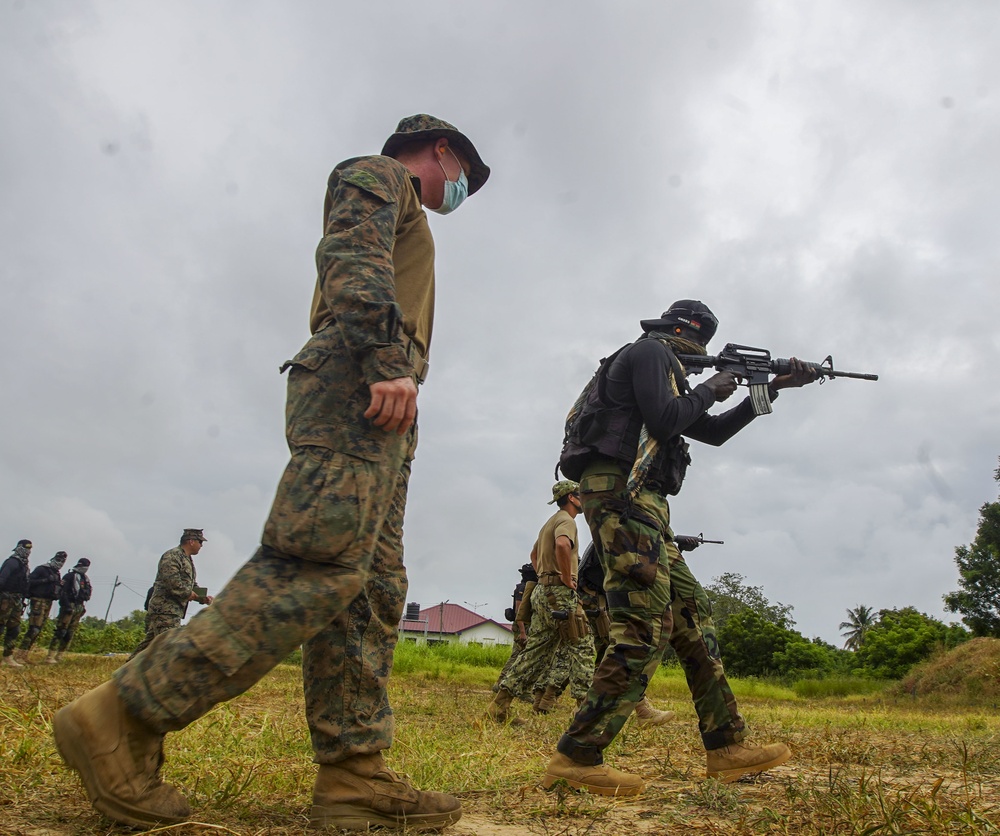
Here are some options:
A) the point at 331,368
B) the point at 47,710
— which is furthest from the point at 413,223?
the point at 47,710

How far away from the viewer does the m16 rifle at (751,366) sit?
416 cm

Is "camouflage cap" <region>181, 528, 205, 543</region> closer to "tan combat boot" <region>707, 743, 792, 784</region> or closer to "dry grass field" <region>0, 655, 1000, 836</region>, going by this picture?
"dry grass field" <region>0, 655, 1000, 836</region>

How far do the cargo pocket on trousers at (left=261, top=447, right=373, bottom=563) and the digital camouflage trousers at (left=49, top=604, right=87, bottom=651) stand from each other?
44.1 ft

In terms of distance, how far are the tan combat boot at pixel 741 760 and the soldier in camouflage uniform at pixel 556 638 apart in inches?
132

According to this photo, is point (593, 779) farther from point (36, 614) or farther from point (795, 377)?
point (36, 614)

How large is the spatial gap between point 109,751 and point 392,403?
3.63ft

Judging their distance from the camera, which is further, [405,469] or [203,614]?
[405,469]

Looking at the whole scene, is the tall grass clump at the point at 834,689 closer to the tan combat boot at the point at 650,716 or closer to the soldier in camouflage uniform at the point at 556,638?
the tan combat boot at the point at 650,716

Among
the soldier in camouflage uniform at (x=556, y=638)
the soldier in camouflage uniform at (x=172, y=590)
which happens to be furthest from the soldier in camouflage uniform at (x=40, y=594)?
the soldier in camouflage uniform at (x=556, y=638)

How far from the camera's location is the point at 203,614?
1971 millimetres

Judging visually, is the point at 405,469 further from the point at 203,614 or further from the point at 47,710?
the point at 47,710

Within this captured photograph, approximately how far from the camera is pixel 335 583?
6.68ft

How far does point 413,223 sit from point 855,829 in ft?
7.24

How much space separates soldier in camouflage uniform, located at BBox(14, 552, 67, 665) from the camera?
491 inches
